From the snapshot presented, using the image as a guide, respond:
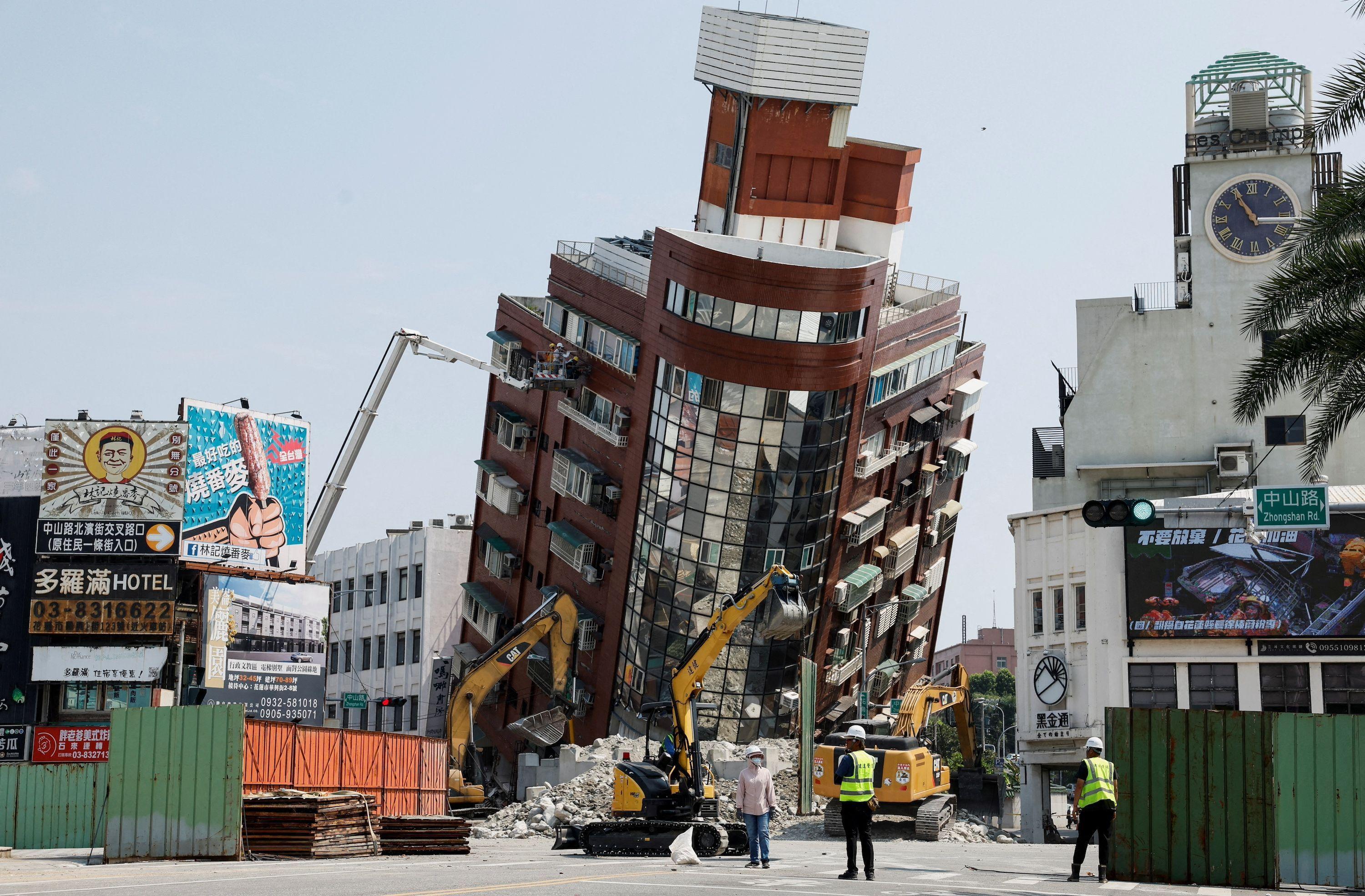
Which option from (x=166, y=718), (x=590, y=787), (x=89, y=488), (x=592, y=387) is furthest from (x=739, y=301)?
(x=166, y=718)

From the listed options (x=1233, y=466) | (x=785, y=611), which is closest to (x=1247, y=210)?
(x=1233, y=466)

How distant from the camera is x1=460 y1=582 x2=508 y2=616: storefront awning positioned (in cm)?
7800

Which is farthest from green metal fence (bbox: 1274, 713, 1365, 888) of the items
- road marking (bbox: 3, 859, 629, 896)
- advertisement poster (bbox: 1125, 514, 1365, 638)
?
advertisement poster (bbox: 1125, 514, 1365, 638)

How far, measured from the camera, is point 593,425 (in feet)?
221

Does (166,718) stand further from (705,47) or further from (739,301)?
(705,47)

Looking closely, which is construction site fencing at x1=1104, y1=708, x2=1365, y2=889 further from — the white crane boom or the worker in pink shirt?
the white crane boom

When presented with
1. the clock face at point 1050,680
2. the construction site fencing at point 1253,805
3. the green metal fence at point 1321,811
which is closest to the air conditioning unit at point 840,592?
the clock face at point 1050,680

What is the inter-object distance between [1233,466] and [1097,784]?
2210 inches

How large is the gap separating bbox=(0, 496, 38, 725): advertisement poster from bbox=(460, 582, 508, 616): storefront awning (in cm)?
1984

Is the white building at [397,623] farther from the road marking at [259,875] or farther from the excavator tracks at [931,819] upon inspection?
the road marking at [259,875]

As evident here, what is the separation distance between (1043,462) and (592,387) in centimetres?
2841

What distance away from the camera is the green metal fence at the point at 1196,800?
25.1 metres

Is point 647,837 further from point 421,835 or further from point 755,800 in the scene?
point 755,800

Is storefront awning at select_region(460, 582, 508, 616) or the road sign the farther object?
storefront awning at select_region(460, 582, 508, 616)
